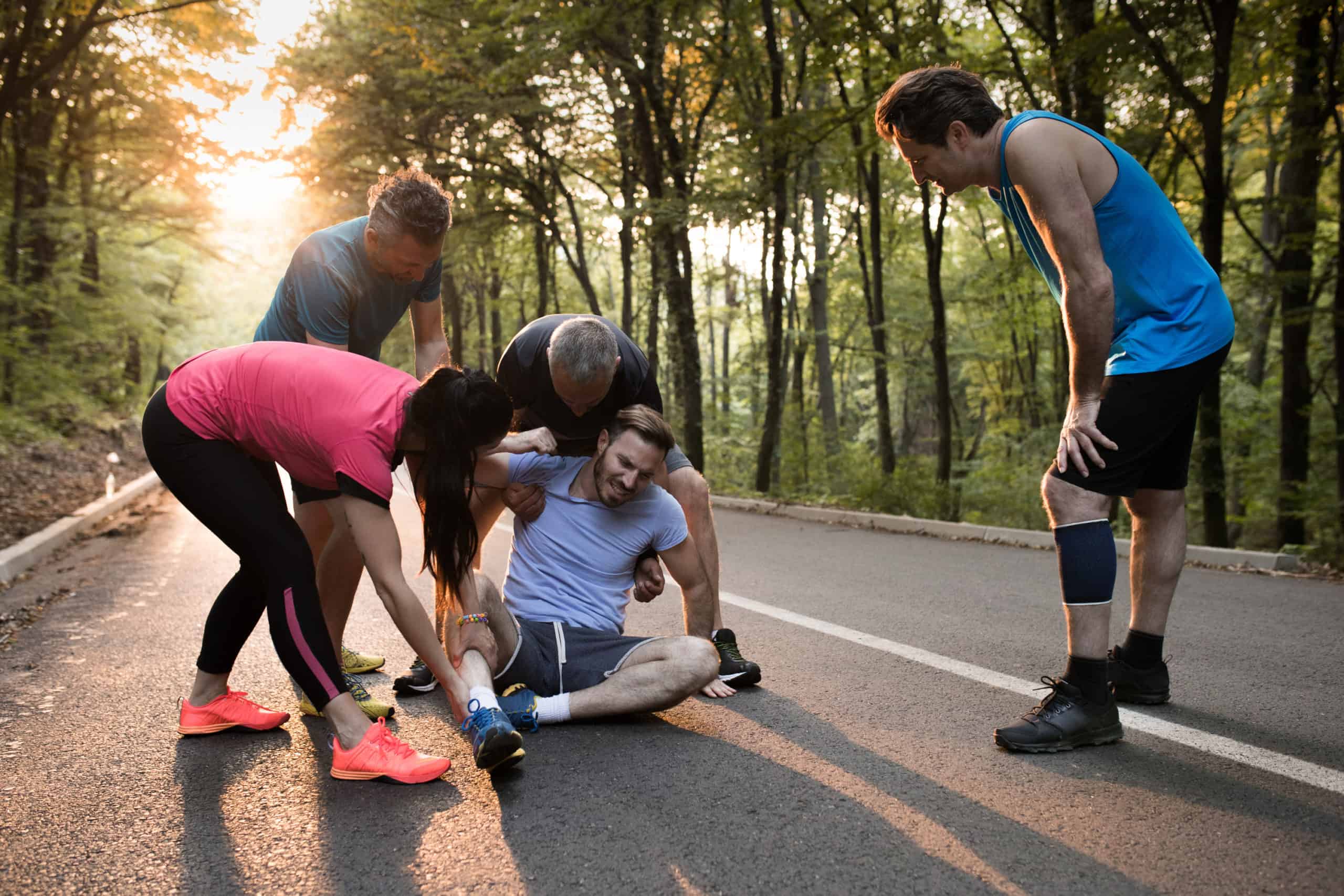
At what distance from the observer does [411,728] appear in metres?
3.75

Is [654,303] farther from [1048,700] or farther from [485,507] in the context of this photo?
[1048,700]

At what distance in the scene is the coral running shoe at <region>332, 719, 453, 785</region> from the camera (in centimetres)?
313

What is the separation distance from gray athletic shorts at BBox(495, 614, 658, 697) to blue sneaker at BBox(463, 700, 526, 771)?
0.57 meters

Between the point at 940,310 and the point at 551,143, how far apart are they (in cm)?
1023

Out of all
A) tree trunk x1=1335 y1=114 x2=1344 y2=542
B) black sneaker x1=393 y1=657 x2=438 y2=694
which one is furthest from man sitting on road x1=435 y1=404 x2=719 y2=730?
tree trunk x1=1335 y1=114 x2=1344 y2=542

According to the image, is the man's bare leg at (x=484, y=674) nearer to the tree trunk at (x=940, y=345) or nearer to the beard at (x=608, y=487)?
the beard at (x=608, y=487)

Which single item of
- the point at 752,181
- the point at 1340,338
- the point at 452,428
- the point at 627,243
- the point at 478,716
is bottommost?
the point at 478,716

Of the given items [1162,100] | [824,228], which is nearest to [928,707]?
[1162,100]

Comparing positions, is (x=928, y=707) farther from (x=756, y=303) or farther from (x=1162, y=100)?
(x=756, y=303)

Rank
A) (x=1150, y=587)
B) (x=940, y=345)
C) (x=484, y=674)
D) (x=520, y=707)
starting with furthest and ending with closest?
(x=940, y=345) < (x=1150, y=587) < (x=520, y=707) < (x=484, y=674)

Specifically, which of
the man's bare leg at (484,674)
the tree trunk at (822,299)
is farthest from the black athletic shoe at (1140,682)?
the tree trunk at (822,299)

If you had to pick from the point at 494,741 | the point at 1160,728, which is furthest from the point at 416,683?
the point at 1160,728

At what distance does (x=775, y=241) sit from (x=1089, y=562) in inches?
479

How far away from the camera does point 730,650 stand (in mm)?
4418
